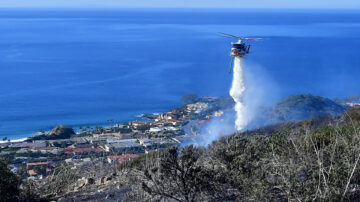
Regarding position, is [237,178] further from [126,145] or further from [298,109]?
[298,109]

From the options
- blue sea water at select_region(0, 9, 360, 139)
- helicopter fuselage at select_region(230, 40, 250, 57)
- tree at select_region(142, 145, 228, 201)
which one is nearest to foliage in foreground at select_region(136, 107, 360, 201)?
tree at select_region(142, 145, 228, 201)

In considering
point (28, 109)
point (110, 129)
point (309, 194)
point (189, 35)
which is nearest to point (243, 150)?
point (309, 194)

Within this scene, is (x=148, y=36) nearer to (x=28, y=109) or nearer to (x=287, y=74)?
(x=287, y=74)

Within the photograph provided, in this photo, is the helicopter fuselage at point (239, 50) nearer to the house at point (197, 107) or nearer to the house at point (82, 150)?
the house at point (82, 150)

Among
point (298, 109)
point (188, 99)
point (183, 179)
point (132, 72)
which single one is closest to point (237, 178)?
point (183, 179)

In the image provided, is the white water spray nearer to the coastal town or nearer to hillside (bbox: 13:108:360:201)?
the coastal town

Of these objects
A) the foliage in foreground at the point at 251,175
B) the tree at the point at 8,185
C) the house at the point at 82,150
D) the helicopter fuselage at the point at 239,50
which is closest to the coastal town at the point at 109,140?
the house at the point at 82,150
